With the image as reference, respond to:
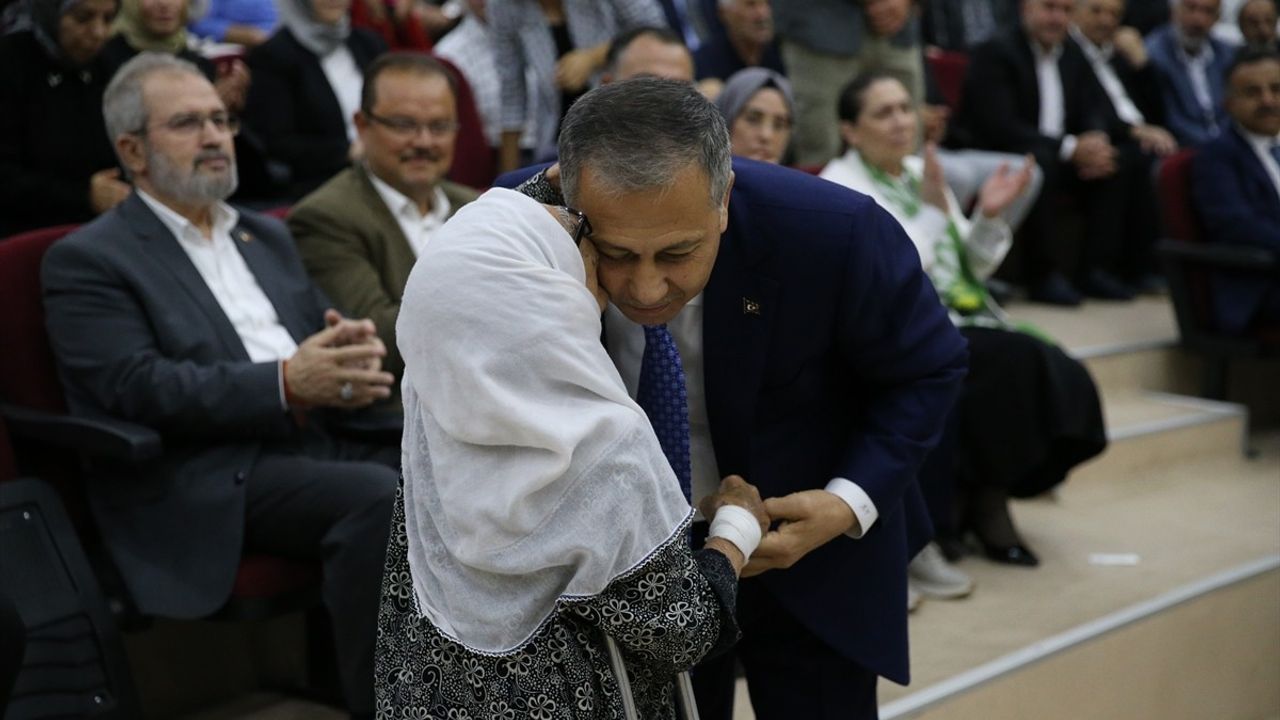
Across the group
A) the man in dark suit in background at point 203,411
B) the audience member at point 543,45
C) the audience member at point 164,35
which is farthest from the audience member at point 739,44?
the man in dark suit in background at point 203,411

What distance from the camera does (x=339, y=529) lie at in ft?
8.08

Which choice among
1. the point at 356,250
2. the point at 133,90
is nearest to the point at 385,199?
the point at 356,250

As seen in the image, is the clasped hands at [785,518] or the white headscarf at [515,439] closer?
the white headscarf at [515,439]

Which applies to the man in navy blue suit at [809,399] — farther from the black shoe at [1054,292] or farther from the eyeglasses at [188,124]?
the black shoe at [1054,292]

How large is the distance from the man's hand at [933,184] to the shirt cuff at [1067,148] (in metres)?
2.13

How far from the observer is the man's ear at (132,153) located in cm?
282

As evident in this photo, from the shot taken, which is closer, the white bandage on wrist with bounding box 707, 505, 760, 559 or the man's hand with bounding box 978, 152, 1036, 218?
the white bandage on wrist with bounding box 707, 505, 760, 559

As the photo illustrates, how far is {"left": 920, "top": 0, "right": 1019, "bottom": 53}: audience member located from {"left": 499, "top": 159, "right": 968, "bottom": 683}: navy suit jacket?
5.10 meters

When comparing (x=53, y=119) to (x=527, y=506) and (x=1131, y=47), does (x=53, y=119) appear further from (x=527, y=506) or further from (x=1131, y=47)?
(x=1131, y=47)

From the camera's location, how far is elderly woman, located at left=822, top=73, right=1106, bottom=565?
3.55 metres

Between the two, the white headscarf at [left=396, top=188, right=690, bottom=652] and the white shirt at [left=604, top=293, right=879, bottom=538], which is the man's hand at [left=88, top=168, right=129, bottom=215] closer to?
the white shirt at [left=604, top=293, right=879, bottom=538]

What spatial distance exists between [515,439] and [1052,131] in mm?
4897

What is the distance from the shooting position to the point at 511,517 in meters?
1.24

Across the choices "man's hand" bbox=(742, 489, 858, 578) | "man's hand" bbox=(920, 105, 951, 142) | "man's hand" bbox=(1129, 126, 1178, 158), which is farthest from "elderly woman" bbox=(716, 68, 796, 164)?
"man's hand" bbox=(1129, 126, 1178, 158)
